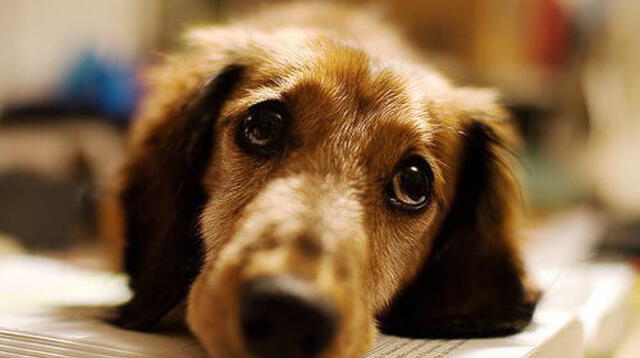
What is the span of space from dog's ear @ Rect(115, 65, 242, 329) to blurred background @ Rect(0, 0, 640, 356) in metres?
1.34

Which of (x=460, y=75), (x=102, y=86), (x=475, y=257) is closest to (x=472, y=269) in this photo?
(x=475, y=257)

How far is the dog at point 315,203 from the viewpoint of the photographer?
84 cm

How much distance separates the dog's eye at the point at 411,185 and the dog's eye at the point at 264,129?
17cm

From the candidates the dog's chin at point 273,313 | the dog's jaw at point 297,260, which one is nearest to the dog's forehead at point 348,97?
the dog's jaw at point 297,260

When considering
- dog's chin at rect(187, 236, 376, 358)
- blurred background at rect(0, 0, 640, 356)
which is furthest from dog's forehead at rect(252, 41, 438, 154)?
blurred background at rect(0, 0, 640, 356)

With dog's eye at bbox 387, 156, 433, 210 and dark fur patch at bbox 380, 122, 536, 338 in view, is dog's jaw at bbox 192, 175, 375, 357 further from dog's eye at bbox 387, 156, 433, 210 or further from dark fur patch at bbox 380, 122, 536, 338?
dark fur patch at bbox 380, 122, 536, 338

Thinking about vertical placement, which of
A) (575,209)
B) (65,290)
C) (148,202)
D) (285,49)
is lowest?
(575,209)

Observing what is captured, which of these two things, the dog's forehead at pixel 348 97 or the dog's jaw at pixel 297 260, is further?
the dog's forehead at pixel 348 97

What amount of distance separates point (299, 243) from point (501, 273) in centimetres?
57

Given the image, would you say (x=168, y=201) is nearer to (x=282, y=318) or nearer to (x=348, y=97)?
(x=348, y=97)

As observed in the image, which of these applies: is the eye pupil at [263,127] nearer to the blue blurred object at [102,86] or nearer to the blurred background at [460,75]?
the blurred background at [460,75]

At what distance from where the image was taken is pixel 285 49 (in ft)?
4.12

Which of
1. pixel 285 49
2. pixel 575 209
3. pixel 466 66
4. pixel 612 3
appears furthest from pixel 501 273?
pixel 612 3

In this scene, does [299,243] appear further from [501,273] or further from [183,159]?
[501,273]
